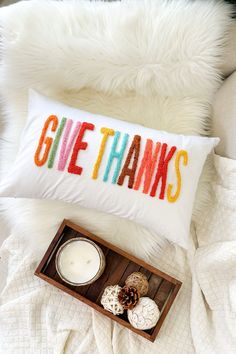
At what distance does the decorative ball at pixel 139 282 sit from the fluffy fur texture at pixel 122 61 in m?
0.06

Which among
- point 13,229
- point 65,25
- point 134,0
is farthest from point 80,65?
point 13,229

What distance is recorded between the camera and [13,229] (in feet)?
3.09

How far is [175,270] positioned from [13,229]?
0.45 m

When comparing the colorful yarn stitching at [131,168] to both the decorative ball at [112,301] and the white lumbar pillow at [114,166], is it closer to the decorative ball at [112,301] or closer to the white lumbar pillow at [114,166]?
the white lumbar pillow at [114,166]

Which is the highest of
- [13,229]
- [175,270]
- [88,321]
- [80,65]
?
[80,65]

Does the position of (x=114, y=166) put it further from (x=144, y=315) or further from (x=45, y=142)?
(x=144, y=315)

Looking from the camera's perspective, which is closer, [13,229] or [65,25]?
[65,25]

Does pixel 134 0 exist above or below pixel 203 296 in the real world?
above

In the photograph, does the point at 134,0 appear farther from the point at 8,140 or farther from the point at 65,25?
the point at 8,140

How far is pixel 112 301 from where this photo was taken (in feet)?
2.72

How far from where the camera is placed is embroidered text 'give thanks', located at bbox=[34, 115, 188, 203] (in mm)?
780

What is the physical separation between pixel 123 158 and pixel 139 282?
31 centimetres

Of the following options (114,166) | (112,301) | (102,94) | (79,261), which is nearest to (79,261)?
(79,261)

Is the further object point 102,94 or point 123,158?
point 102,94
